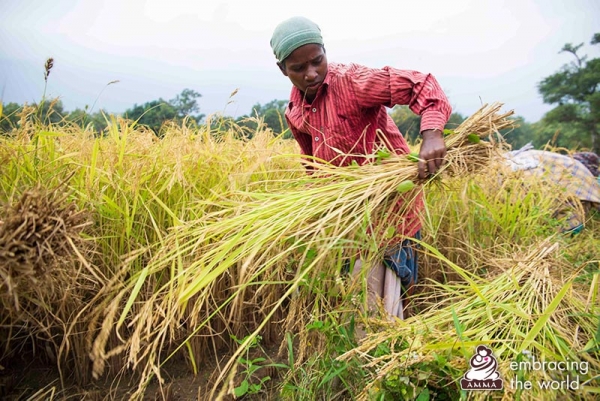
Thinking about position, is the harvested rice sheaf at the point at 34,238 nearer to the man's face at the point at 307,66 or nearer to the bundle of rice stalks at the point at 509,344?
the bundle of rice stalks at the point at 509,344

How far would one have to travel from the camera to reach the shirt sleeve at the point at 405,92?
1419 mm

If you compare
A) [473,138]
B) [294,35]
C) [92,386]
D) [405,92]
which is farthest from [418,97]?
[92,386]

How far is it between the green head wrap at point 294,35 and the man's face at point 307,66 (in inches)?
0.8

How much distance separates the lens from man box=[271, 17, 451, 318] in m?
1.51

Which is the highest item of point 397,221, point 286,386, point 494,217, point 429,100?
point 429,100

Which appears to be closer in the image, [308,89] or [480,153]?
[480,153]

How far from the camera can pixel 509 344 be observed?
3.82 feet

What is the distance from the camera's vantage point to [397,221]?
1427mm

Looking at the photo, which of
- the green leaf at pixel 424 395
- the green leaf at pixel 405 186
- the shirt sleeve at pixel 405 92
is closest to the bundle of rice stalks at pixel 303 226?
the green leaf at pixel 405 186

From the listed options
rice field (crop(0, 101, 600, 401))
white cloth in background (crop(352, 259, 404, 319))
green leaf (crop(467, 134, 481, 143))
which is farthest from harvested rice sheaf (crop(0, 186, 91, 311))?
green leaf (crop(467, 134, 481, 143))

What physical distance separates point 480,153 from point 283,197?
2.53ft

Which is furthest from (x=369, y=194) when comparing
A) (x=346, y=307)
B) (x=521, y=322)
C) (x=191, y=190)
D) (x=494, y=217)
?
(x=494, y=217)

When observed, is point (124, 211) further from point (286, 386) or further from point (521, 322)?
point (521, 322)

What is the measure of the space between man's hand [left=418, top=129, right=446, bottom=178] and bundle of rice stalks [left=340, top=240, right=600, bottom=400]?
1.23 feet
